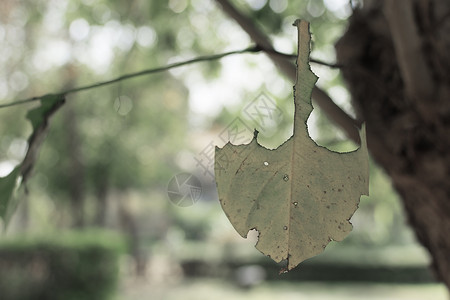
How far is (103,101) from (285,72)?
13.7 meters

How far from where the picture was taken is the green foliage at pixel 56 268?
8797 mm

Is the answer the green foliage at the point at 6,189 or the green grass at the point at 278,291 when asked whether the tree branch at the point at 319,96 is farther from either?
the green grass at the point at 278,291

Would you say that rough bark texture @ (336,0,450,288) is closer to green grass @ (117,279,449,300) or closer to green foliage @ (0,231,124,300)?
green foliage @ (0,231,124,300)

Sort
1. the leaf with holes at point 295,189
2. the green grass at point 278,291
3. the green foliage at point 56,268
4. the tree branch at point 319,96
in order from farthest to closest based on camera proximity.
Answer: the green grass at point 278,291, the green foliage at point 56,268, the tree branch at point 319,96, the leaf with holes at point 295,189

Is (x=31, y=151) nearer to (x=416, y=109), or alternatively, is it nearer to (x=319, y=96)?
(x=319, y=96)

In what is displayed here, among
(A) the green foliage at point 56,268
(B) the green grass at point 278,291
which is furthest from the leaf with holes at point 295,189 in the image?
(B) the green grass at point 278,291

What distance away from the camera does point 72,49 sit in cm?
1091

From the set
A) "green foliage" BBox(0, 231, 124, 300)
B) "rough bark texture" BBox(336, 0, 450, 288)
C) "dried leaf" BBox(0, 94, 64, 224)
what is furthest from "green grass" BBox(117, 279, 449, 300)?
"dried leaf" BBox(0, 94, 64, 224)

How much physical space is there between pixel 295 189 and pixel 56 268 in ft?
29.6

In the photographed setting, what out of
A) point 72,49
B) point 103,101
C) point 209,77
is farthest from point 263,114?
point 103,101

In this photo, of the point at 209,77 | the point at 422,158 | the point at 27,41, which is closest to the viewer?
the point at 422,158

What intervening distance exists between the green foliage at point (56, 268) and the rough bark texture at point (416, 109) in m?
8.24

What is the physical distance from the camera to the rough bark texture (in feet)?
3.50

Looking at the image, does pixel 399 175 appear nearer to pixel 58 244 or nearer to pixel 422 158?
pixel 422 158
